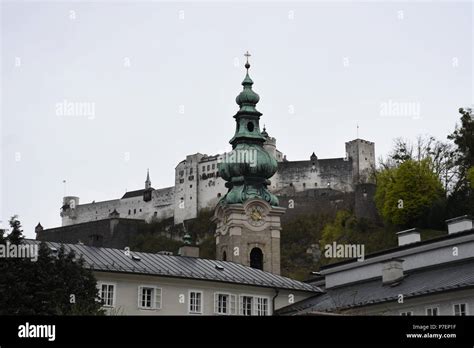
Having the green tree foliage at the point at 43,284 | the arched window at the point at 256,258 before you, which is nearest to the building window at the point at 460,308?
the green tree foliage at the point at 43,284

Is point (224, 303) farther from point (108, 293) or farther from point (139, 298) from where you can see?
point (108, 293)

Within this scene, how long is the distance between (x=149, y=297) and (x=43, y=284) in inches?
450

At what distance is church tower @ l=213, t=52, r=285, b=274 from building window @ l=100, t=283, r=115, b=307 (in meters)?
22.6

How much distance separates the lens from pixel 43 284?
31.9 m

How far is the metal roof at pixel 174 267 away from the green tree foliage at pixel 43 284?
662cm

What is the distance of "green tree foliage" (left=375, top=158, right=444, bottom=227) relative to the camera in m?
81.1

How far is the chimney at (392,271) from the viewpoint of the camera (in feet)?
138

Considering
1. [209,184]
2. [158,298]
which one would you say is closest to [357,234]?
[158,298]

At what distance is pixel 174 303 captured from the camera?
4334 cm

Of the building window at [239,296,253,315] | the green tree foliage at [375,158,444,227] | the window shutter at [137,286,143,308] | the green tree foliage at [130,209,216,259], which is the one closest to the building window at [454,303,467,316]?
the building window at [239,296,253,315]

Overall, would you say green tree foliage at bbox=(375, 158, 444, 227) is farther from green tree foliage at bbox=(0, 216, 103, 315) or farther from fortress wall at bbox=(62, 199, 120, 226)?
fortress wall at bbox=(62, 199, 120, 226)
